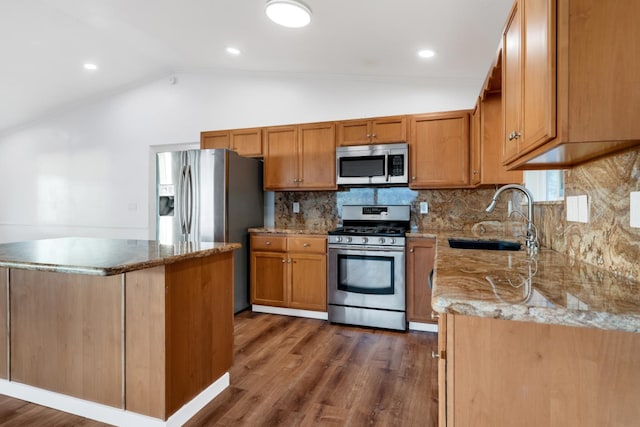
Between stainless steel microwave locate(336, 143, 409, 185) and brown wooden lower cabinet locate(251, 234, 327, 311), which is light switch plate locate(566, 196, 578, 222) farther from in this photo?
brown wooden lower cabinet locate(251, 234, 327, 311)

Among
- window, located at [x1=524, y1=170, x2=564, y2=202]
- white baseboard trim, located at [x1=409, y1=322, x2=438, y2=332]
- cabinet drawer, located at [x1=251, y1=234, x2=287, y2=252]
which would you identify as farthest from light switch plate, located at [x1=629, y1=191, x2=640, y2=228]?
cabinet drawer, located at [x1=251, y1=234, x2=287, y2=252]

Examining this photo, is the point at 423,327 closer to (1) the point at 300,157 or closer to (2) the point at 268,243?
(2) the point at 268,243

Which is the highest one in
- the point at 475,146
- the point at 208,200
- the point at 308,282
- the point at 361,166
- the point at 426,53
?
the point at 426,53

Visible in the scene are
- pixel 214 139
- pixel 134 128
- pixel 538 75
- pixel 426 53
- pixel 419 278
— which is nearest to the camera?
pixel 538 75

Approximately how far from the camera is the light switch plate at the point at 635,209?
1032 millimetres

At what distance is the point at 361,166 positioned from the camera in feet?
11.2

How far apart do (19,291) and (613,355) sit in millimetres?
2696

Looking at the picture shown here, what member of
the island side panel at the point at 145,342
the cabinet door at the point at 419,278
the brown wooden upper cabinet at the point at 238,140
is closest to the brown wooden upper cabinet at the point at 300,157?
the brown wooden upper cabinet at the point at 238,140

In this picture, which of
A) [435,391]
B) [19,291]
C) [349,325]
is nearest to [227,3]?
[19,291]

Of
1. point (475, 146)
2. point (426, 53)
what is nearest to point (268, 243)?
point (475, 146)

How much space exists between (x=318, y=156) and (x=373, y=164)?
638 mm

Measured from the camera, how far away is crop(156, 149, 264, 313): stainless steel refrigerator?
3396 mm

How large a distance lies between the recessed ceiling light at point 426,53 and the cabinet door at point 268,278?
2.32 meters

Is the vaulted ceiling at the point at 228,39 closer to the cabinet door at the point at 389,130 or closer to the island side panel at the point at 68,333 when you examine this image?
the cabinet door at the point at 389,130
